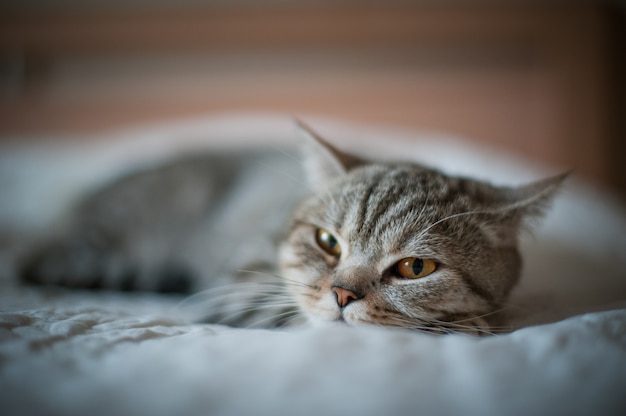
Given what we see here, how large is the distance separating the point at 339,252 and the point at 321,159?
0.29 metres

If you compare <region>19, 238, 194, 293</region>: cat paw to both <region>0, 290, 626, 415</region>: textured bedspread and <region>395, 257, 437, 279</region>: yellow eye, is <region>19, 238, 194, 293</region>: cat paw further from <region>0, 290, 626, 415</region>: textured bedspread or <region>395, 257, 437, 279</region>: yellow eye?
<region>395, 257, 437, 279</region>: yellow eye

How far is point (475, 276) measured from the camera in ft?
2.70

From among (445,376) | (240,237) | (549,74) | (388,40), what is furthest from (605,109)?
(445,376)

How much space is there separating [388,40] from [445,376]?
8.92 feet

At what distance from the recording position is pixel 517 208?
0.88 m

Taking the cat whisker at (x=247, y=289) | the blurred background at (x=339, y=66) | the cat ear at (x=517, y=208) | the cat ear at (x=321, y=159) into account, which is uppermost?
the blurred background at (x=339, y=66)

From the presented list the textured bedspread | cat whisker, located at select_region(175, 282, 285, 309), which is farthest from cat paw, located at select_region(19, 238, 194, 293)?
the textured bedspread

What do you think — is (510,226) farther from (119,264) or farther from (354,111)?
(354,111)

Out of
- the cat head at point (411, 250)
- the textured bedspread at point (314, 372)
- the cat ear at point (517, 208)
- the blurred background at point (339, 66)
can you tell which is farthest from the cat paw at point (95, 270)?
the blurred background at point (339, 66)

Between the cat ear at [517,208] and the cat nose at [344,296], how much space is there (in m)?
0.34

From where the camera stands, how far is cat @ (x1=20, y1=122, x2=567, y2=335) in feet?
2.60

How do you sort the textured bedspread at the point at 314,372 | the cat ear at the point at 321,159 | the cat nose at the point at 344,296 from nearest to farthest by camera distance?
the textured bedspread at the point at 314,372
the cat nose at the point at 344,296
the cat ear at the point at 321,159

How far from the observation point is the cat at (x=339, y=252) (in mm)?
792

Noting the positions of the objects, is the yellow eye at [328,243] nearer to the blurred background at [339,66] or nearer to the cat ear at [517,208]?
the cat ear at [517,208]
